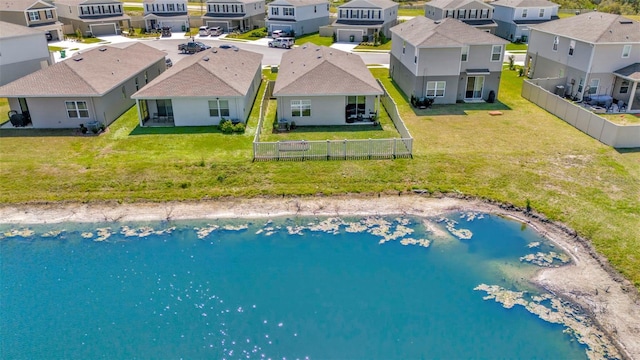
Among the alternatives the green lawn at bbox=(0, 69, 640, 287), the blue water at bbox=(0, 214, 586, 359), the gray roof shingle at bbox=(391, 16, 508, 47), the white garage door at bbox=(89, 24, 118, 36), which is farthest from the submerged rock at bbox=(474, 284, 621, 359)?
the white garage door at bbox=(89, 24, 118, 36)

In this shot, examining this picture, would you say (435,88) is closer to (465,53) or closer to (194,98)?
(465,53)

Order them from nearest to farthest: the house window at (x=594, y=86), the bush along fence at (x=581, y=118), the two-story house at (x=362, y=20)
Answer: the bush along fence at (x=581, y=118)
the house window at (x=594, y=86)
the two-story house at (x=362, y=20)

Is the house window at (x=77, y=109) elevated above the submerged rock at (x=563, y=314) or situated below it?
above

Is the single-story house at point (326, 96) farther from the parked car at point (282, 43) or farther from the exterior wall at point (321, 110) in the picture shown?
the parked car at point (282, 43)

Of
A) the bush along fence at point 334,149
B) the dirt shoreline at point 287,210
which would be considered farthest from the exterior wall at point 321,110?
the dirt shoreline at point 287,210

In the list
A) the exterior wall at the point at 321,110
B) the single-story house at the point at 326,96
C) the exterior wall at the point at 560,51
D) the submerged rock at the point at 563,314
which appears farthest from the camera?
the exterior wall at the point at 560,51

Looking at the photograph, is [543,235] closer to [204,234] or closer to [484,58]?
[204,234]

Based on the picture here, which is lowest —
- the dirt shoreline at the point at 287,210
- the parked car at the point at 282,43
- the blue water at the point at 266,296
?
the blue water at the point at 266,296
